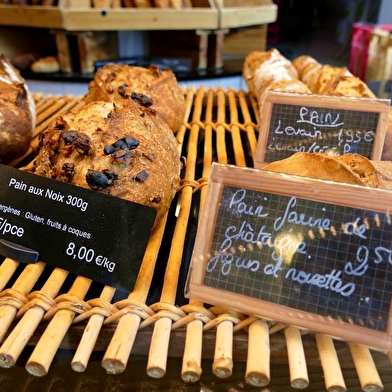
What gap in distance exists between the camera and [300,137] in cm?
137

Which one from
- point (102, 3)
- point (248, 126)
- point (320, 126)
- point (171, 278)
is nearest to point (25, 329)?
point (171, 278)

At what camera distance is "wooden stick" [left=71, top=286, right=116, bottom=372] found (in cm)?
72

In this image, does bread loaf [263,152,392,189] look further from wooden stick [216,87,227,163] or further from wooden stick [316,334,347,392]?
wooden stick [216,87,227,163]

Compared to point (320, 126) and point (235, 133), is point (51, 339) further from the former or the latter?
point (235, 133)

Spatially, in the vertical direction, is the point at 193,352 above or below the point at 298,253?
below

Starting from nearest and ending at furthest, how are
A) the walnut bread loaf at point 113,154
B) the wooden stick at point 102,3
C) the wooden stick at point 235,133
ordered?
the walnut bread loaf at point 113,154 < the wooden stick at point 235,133 < the wooden stick at point 102,3

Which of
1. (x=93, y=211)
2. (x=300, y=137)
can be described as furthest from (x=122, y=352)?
(x=300, y=137)

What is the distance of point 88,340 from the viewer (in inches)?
30.4

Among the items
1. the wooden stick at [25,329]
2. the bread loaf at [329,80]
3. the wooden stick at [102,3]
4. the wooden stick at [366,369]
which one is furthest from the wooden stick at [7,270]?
the wooden stick at [102,3]

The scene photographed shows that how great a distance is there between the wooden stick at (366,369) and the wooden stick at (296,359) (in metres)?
0.10

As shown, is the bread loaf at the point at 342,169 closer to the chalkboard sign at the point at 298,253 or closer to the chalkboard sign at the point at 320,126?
the chalkboard sign at the point at 298,253

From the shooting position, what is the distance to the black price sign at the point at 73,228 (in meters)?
0.92

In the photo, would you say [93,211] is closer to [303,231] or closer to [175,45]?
[303,231]

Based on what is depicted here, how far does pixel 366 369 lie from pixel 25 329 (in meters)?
0.66
